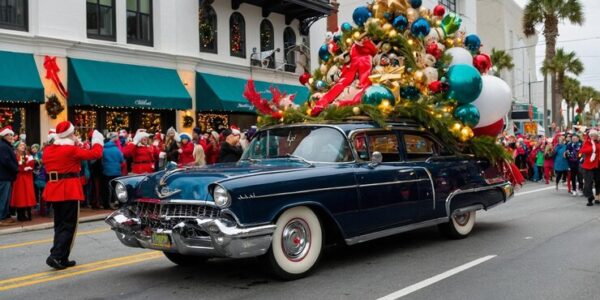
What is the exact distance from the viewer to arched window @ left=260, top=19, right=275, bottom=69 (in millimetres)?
23594

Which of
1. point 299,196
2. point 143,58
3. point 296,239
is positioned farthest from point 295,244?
point 143,58

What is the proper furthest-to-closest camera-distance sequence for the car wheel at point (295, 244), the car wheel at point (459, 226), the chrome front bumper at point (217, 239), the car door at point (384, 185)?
the car wheel at point (459, 226), the car door at point (384, 185), the car wheel at point (295, 244), the chrome front bumper at point (217, 239)

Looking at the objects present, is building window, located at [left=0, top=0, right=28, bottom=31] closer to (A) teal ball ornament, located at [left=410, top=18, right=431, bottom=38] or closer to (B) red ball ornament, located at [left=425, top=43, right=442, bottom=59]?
(A) teal ball ornament, located at [left=410, top=18, right=431, bottom=38]

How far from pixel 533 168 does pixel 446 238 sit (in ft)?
50.5

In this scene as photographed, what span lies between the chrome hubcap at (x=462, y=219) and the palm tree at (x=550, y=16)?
28.1 m

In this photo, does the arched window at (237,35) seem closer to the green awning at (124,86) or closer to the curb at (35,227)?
the green awning at (124,86)

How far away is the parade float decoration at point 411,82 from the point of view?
8000 mm

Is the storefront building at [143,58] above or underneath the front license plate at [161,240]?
above

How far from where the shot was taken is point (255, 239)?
5508 millimetres

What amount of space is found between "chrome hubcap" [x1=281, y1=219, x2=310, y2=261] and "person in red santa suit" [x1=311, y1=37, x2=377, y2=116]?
98.5 inches

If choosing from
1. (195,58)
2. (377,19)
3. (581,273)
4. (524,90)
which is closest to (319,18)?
(195,58)

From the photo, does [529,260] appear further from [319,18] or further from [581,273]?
[319,18]

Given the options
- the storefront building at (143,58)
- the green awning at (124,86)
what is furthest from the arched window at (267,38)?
the green awning at (124,86)

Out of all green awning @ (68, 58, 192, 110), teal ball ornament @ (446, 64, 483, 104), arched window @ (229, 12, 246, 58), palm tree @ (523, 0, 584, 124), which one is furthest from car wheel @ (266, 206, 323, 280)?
palm tree @ (523, 0, 584, 124)
